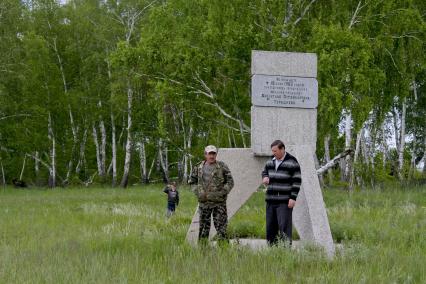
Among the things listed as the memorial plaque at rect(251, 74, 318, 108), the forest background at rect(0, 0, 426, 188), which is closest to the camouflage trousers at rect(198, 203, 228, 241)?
the memorial plaque at rect(251, 74, 318, 108)

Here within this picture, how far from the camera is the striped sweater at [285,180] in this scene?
25.5 feet

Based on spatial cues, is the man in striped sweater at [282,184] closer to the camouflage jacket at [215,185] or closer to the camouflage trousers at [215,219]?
the camouflage jacket at [215,185]

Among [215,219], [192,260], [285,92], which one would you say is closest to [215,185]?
[215,219]

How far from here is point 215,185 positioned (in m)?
8.16

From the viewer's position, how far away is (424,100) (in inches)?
1353

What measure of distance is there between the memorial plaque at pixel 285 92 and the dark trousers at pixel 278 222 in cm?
231

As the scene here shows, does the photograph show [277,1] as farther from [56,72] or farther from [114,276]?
[56,72]

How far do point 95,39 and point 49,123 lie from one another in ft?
20.1

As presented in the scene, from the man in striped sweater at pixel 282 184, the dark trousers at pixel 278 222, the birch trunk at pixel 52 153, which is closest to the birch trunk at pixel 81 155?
the birch trunk at pixel 52 153

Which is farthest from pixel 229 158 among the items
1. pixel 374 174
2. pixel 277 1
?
pixel 374 174

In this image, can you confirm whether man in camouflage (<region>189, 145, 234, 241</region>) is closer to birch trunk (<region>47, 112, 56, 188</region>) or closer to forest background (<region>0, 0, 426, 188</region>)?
forest background (<region>0, 0, 426, 188</region>)

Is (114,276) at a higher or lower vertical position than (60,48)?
lower

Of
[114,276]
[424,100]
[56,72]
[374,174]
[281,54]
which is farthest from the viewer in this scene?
[56,72]

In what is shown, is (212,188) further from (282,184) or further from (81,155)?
(81,155)
